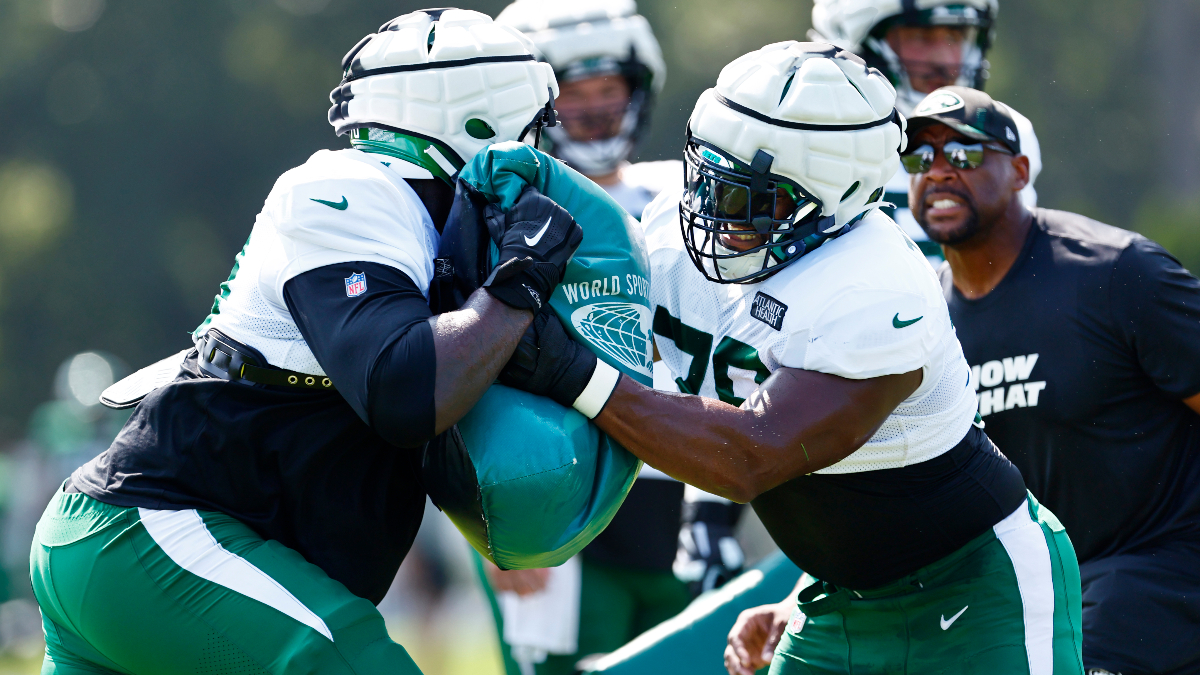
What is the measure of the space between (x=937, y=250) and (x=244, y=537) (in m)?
2.94

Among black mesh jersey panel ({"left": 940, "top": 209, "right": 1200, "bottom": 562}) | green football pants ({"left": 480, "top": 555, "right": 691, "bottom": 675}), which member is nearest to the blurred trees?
green football pants ({"left": 480, "top": 555, "right": 691, "bottom": 675})

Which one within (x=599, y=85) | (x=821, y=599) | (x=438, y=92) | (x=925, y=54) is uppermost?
(x=438, y=92)

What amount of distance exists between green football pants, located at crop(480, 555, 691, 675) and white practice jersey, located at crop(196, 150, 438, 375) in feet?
8.09

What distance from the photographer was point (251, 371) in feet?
9.55

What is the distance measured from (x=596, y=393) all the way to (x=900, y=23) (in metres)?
2.98

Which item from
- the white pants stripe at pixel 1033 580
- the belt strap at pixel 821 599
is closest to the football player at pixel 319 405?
the belt strap at pixel 821 599

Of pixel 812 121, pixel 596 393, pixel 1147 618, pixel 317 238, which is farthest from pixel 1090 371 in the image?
pixel 317 238

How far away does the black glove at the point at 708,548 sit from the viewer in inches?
192

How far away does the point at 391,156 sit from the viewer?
305cm

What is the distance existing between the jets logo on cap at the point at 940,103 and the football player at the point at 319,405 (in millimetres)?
1589

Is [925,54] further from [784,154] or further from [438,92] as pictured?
[438,92]

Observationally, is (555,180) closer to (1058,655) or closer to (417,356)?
(417,356)

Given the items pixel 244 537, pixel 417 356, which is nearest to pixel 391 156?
pixel 417 356

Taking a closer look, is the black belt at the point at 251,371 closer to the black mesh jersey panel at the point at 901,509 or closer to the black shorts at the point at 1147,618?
the black mesh jersey panel at the point at 901,509
